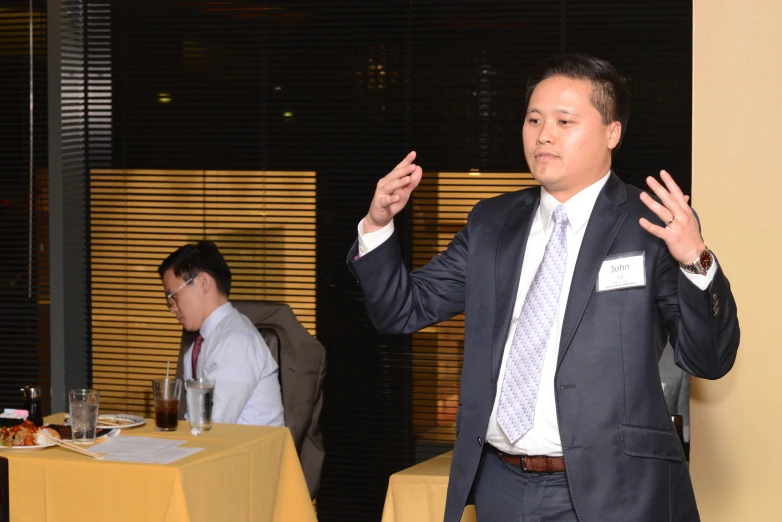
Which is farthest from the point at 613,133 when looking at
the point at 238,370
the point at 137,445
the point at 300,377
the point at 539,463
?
the point at 300,377

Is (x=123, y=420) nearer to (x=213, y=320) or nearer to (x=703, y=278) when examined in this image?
(x=213, y=320)

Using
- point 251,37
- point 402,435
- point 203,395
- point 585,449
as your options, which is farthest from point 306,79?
point 585,449

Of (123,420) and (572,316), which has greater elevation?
(572,316)

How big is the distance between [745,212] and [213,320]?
2076 mm

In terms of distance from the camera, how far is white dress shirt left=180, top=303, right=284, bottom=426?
3490 millimetres

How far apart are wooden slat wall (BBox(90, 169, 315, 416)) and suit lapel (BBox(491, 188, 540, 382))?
260 centimetres

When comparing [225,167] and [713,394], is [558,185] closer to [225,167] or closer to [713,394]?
[713,394]

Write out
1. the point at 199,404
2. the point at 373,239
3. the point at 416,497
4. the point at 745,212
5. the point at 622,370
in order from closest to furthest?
the point at 622,370, the point at 373,239, the point at 745,212, the point at 416,497, the point at 199,404

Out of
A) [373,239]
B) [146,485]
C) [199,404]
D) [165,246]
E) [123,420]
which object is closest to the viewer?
[373,239]

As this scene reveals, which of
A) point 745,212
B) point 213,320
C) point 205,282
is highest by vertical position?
point 745,212

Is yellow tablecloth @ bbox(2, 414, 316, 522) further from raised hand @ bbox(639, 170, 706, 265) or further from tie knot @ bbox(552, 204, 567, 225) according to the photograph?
raised hand @ bbox(639, 170, 706, 265)

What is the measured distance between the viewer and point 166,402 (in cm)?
311

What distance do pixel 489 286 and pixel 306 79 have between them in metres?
2.82

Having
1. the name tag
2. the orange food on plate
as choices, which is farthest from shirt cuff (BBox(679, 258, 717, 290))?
the orange food on plate
